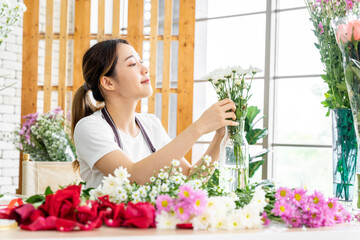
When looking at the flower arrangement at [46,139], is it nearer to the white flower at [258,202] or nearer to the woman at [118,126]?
the woman at [118,126]

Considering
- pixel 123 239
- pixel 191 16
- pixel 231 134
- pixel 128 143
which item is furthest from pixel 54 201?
pixel 191 16

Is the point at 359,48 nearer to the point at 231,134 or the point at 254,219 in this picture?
the point at 231,134

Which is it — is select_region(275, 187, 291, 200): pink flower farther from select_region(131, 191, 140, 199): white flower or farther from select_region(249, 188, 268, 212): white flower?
select_region(131, 191, 140, 199): white flower

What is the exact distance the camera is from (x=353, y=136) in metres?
1.64

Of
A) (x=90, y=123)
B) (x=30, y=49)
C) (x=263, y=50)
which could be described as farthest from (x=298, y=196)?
(x=263, y=50)

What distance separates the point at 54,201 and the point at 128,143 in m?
1.28

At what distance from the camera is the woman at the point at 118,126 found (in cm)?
191

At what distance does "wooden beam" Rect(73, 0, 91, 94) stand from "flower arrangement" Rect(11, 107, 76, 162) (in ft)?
1.71

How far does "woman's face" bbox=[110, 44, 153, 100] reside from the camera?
2.28 metres

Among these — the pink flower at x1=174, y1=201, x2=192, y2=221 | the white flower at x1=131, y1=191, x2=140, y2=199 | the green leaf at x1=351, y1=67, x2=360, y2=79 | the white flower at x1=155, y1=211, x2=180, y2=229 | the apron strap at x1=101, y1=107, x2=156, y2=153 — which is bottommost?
the white flower at x1=155, y1=211, x2=180, y2=229

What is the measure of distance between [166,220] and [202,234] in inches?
3.9

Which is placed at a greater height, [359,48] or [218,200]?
[359,48]

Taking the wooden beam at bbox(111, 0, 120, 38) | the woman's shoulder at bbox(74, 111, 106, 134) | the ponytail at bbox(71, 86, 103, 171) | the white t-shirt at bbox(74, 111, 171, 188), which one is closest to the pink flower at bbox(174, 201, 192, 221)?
the white t-shirt at bbox(74, 111, 171, 188)

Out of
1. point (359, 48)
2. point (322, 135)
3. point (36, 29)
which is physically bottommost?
point (322, 135)
